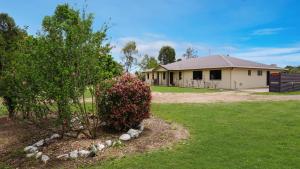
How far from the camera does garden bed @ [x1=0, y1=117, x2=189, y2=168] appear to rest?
5270 mm

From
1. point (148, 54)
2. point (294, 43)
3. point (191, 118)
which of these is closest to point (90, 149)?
point (191, 118)

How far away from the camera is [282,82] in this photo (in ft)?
68.2

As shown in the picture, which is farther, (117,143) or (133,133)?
(133,133)

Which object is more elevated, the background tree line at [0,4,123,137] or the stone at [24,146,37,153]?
the background tree line at [0,4,123,137]

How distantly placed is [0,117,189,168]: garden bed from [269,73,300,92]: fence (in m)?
15.6

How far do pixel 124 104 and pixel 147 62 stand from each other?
47.3 metres

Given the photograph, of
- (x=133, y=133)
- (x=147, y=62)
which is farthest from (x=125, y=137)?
(x=147, y=62)

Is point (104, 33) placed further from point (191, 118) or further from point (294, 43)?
point (294, 43)

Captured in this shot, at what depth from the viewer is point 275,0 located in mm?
14969

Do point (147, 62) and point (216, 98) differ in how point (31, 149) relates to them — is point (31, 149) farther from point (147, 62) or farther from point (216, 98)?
point (147, 62)

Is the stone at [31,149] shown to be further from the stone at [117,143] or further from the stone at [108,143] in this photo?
the stone at [117,143]

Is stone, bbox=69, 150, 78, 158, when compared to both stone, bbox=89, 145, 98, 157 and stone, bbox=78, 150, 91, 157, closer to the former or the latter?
stone, bbox=78, 150, 91, 157

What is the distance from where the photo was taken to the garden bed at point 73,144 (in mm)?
5270

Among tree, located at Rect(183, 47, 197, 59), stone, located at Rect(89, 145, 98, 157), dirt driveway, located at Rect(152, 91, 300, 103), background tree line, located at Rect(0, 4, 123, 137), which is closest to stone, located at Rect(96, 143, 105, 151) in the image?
stone, located at Rect(89, 145, 98, 157)
